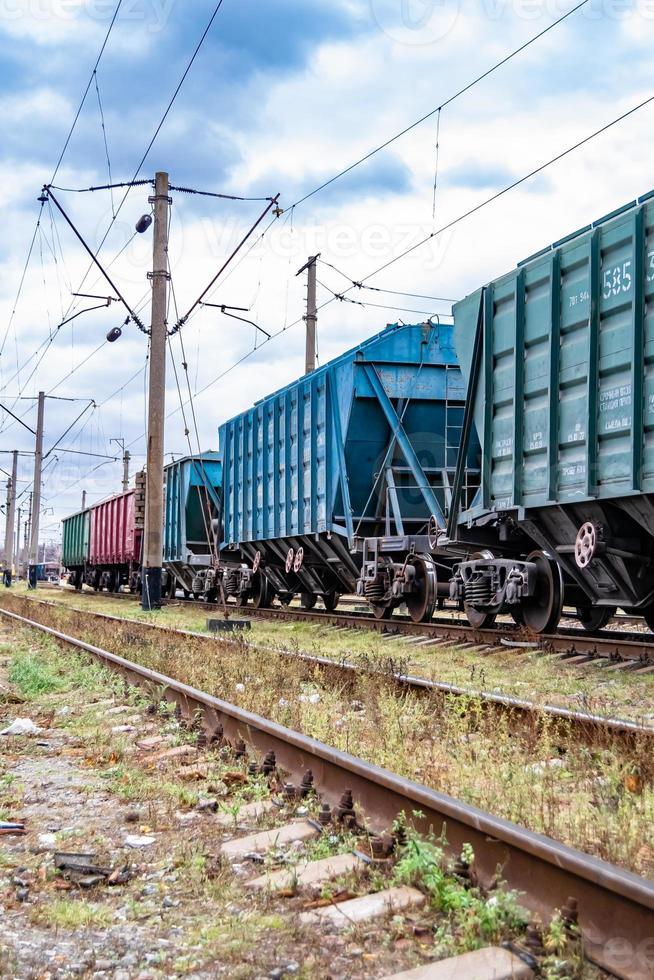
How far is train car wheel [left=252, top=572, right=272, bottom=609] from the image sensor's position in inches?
805

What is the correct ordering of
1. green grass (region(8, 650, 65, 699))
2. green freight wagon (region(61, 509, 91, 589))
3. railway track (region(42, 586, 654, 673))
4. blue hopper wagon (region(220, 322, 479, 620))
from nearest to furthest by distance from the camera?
green grass (region(8, 650, 65, 699)) → railway track (region(42, 586, 654, 673)) → blue hopper wagon (region(220, 322, 479, 620)) → green freight wagon (region(61, 509, 91, 589))

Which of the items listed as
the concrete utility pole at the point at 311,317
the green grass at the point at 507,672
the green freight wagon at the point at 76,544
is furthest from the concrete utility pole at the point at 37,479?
the green grass at the point at 507,672

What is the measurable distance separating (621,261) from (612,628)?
761 centimetres

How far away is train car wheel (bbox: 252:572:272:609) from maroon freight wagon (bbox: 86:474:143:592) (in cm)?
816

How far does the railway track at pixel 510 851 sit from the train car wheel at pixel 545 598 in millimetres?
6082

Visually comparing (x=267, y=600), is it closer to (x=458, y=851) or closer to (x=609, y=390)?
(x=609, y=390)

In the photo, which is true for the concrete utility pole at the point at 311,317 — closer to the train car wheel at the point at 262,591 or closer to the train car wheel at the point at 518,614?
the train car wheel at the point at 262,591

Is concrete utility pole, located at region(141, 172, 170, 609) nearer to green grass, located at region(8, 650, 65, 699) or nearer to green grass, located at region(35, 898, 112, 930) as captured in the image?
green grass, located at region(8, 650, 65, 699)

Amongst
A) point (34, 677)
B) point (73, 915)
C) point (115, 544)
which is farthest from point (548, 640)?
point (115, 544)

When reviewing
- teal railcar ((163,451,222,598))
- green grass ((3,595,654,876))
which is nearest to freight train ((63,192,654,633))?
green grass ((3,595,654,876))

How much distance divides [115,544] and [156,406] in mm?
14218

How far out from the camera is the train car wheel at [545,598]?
34.8 feet

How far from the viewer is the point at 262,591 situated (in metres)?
20.5

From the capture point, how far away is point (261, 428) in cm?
1898
